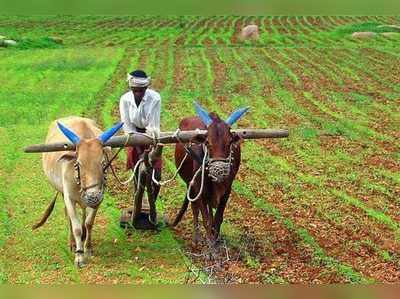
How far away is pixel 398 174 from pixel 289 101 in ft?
22.9

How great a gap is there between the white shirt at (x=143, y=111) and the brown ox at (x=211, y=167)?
489mm

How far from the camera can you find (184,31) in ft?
128

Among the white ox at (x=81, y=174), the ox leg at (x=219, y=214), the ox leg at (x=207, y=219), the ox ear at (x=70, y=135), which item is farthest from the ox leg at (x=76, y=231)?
the ox leg at (x=219, y=214)

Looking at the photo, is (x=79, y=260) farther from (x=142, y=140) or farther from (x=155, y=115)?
(x=155, y=115)

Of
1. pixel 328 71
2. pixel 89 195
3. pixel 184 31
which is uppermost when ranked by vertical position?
pixel 89 195

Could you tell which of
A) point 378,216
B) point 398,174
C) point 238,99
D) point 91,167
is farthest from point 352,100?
point 91,167

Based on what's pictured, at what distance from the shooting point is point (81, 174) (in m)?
7.80

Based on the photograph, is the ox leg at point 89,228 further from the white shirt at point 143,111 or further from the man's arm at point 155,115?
the man's arm at point 155,115

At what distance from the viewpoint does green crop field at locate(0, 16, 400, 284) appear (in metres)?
8.33

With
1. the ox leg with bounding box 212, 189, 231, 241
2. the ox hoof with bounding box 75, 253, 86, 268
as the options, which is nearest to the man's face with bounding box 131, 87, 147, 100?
the ox leg with bounding box 212, 189, 231, 241

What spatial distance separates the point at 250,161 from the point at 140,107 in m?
4.67

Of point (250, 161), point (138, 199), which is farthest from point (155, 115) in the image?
point (250, 161)

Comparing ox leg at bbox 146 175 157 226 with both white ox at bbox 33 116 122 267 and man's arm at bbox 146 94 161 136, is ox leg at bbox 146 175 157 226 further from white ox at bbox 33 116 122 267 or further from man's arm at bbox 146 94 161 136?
A: white ox at bbox 33 116 122 267

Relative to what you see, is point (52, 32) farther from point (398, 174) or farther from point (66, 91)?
point (398, 174)
